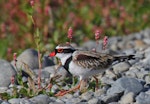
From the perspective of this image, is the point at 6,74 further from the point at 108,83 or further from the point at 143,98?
the point at 143,98

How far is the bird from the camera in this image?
610cm

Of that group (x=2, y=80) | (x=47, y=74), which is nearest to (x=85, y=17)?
(x=47, y=74)

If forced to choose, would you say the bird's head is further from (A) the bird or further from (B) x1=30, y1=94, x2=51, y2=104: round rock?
(B) x1=30, y1=94, x2=51, y2=104: round rock

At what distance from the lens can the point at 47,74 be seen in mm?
7266

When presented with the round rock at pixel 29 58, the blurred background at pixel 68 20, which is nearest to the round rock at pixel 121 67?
the round rock at pixel 29 58

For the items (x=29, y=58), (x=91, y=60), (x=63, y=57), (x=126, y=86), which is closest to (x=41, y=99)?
(x=63, y=57)

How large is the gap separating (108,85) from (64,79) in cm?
60

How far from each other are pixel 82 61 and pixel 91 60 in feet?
0.40

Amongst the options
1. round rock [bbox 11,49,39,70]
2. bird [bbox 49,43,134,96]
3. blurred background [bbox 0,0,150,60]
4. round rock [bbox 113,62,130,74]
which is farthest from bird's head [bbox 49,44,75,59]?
blurred background [bbox 0,0,150,60]

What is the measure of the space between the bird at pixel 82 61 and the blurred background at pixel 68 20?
9.62 feet

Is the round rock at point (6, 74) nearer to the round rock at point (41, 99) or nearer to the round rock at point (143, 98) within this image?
the round rock at point (41, 99)

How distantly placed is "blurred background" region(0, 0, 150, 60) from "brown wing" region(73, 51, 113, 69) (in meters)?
2.98

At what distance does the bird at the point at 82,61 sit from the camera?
610 centimetres

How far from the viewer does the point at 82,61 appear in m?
6.11
